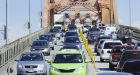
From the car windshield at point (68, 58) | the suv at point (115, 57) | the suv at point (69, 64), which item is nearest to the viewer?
the suv at point (69, 64)

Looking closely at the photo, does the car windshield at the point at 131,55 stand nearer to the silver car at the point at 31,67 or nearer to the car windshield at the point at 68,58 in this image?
the car windshield at the point at 68,58

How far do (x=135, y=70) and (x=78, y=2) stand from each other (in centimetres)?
10782

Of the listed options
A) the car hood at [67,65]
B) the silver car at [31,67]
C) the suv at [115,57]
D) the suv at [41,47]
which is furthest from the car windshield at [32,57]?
the suv at [41,47]

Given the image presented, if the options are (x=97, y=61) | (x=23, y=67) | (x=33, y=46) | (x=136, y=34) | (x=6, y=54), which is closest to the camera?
(x=23, y=67)

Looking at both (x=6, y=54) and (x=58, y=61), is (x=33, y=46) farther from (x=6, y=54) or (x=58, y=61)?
(x=58, y=61)

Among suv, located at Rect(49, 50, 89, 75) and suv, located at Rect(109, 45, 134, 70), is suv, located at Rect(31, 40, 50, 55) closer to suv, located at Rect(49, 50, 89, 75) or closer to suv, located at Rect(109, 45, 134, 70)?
suv, located at Rect(109, 45, 134, 70)

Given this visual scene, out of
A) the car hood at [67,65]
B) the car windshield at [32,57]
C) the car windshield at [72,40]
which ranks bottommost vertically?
the car hood at [67,65]

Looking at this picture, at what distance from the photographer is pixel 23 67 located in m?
29.5

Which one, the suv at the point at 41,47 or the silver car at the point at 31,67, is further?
the suv at the point at 41,47

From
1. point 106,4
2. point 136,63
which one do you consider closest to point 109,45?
point 136,63

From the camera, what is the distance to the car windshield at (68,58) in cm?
2631

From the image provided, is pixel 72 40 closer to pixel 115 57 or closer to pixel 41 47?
pixel 41 47

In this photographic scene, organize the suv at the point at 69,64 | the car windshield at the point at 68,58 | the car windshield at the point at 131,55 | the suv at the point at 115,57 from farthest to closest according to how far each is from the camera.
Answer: the suv at the point at 115,57 < the car windshield at the point at 131,55 < the car windshield at the point at 68,58 < the suv at the point at 69,64

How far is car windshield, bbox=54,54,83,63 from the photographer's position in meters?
26.3
